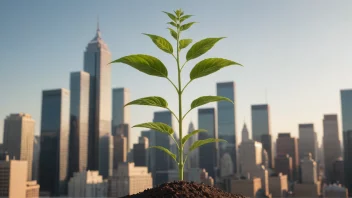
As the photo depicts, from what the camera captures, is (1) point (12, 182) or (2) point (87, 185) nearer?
(1) point (12, 182)

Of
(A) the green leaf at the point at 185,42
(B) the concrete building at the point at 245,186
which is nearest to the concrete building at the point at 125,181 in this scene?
(B) the concrete building at the point at 245,186

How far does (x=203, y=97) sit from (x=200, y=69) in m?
0.35

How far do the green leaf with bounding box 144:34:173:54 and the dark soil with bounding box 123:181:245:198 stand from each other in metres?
1.63

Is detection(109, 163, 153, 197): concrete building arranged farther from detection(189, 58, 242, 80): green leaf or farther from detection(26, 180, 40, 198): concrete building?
detection(189, 58, 242, 80): green leaf

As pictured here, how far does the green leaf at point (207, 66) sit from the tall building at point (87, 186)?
17035 centimetres

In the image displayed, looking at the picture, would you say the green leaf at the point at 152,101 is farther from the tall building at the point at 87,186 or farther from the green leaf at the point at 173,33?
the tall building at the point at 87,186

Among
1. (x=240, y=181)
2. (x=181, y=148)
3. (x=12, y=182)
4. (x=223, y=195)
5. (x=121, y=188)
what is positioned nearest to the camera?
(x=223, y=195)

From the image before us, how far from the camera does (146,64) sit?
5008mm

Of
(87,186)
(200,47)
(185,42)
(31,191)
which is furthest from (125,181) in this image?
(200,47)

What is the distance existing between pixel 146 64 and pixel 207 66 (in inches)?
29.9

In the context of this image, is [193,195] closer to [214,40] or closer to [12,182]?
[214,40]

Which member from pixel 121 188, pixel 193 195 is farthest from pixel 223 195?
pixel 121 188

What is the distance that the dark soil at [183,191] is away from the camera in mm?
4520

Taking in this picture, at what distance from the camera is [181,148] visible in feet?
16.9
